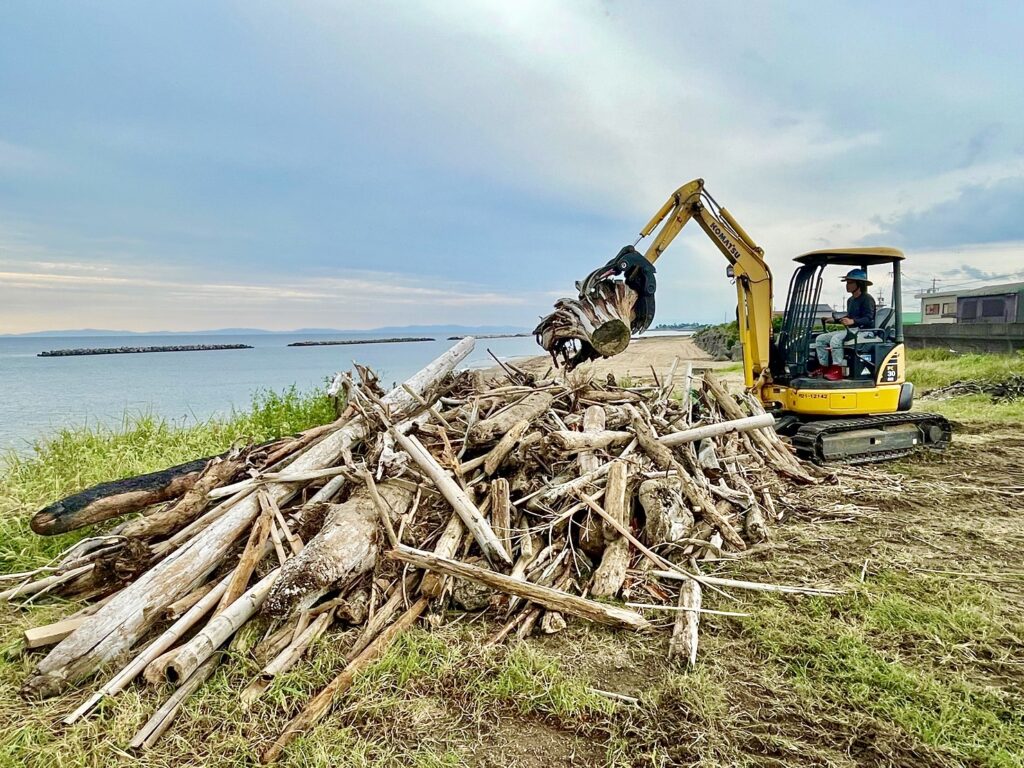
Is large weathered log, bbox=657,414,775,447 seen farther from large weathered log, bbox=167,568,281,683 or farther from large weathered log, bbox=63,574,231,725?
large weathered log, bbox=63,574,231,725

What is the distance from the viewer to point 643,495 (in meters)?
5.04

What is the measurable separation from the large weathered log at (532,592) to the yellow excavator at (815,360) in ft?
17.8

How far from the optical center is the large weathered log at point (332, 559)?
147 inches

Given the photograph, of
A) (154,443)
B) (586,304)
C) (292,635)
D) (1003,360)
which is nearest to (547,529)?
(292,635)

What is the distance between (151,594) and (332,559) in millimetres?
1186

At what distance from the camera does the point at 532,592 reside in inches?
156

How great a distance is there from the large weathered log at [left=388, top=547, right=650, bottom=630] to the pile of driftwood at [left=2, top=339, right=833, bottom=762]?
0.04ft

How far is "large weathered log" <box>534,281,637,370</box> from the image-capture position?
259 inches

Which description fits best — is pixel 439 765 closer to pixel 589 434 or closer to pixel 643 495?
pixel 643 495

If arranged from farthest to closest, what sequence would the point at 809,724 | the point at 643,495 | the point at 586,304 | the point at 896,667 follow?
the point at 586,304 < the point at 643,495 < the point at 896,667 < the point at 809,724

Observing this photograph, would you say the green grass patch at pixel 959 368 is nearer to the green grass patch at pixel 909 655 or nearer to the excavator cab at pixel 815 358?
the excavator cab at pixel 815 358

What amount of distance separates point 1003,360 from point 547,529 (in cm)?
2005

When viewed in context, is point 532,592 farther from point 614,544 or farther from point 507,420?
point 507,420

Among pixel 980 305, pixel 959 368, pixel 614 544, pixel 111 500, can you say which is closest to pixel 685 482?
pixel 614 544
